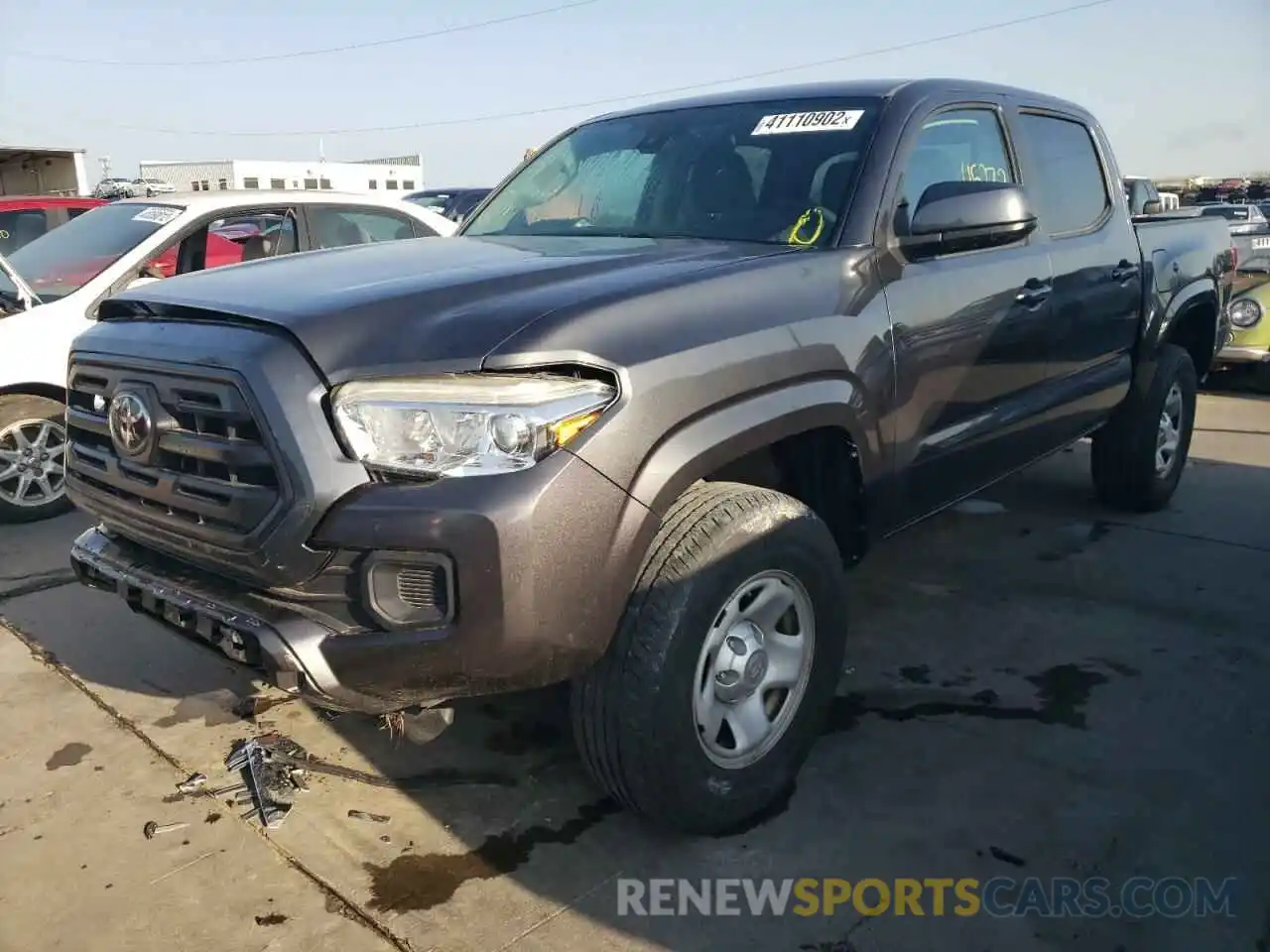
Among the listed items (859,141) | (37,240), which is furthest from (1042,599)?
(37,240)

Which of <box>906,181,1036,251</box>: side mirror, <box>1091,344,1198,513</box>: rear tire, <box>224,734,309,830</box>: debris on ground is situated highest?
<box>906,181,1036,251</box>: side mirror

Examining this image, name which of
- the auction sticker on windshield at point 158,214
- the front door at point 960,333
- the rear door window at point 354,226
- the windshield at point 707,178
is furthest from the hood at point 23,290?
the front door at point 960,333

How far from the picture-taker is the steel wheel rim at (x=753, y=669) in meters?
2.60

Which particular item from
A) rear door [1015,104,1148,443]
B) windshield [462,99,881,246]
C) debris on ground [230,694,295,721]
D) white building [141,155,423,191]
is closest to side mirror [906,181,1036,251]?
windshield [462,99,881,246]

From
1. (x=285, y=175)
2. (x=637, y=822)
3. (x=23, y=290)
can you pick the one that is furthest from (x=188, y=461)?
(x=285, y=175)

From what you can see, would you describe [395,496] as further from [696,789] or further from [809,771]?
[809,771]

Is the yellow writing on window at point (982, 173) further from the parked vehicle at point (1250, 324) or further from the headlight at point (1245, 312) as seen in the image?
the headlight at point (1245, 312)

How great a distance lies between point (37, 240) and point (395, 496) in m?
5.30

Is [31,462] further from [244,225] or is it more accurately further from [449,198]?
[449,198]

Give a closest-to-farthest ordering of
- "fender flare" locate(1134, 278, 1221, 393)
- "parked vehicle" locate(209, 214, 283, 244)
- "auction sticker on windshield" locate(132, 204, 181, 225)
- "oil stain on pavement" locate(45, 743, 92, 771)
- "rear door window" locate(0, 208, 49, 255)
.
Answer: "oil stain on pavement" locate(45, 743, 92, 771) → "fender flare" locate(1134, 278, 1221, 393) → "auction sticker on windshield" locate(132, 204, 181, 225) → "parked vehicle" locate(209, 214, 283, 244) → "rear door window" locate(0, 208, 49, 255)

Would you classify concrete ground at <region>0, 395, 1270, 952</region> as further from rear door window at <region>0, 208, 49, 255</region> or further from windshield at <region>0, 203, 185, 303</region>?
rear door window at <region>0, 208, 49, 255</region>

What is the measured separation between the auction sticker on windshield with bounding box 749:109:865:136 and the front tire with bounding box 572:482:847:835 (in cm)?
133

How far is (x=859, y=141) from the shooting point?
3.23 metres

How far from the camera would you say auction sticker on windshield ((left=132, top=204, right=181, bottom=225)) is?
229 inches
